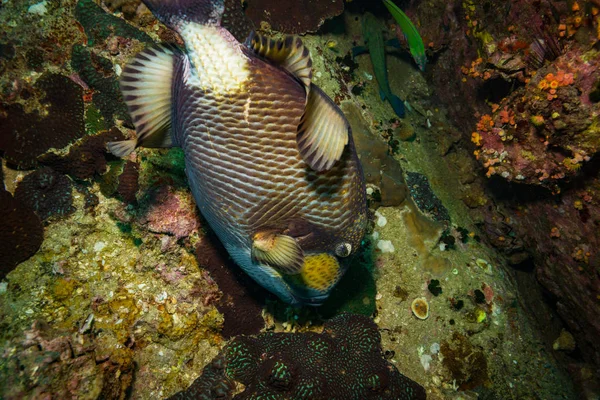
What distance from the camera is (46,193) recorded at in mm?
3672

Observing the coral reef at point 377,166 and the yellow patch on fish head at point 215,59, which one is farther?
the coral reef at point 377,166

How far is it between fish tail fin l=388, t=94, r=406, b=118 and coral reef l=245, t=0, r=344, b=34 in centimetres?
191

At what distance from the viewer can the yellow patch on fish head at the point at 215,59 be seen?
231 cm

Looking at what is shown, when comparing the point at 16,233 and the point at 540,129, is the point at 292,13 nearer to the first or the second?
the point at 540,129

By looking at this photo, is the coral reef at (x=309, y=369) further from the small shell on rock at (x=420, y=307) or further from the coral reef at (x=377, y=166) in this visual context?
the coral reef at (x=377, y=166)

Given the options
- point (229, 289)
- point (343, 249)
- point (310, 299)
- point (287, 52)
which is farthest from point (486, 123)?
point (229, 289)

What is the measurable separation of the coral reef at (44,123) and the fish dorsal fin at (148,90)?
1.40m

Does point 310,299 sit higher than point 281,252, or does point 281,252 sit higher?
point 281,252

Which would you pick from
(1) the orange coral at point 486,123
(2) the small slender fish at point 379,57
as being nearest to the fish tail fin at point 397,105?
(2) the small slender fish at point 379,57

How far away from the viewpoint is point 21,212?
3.44 meters

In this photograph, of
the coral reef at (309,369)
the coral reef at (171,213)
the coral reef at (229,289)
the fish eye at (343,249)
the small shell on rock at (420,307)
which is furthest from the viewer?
the small shell on rock at (420,307)

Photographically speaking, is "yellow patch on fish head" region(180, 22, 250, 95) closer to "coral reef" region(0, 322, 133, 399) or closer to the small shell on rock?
"coral reef" region(0, 322, 133, 399)

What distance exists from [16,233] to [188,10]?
9.33 ft

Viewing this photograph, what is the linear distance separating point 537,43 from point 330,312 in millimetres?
4538
